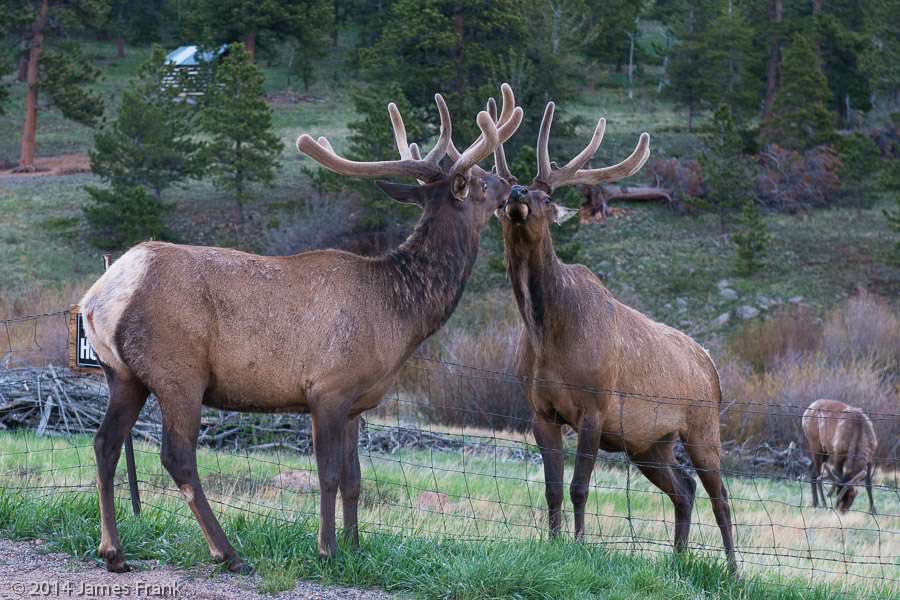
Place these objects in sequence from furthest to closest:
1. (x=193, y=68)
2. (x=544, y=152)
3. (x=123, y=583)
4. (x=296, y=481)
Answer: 1. (x=193, y=68)
2. (x=296, y=481)
3. (x=544, y=152)
4. (x=123, y=583)

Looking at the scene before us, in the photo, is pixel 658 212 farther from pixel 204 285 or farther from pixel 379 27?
pixel 204 285

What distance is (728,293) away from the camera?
34.7 meters

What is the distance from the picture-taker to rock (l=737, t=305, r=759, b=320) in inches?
1296

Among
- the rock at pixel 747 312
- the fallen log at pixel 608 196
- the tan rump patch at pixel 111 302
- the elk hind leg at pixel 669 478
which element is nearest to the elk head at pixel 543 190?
the elk hind leg at pixel 669 478

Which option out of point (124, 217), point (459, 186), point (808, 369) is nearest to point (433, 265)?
point (459, 186)

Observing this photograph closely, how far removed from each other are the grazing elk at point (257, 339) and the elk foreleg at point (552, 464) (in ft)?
4.38

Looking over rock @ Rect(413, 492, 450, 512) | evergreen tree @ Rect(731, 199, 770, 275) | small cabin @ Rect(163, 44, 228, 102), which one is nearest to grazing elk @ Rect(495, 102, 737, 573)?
rock @ Rect(413, 492, 450, 512)

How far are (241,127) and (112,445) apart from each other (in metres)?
30.7

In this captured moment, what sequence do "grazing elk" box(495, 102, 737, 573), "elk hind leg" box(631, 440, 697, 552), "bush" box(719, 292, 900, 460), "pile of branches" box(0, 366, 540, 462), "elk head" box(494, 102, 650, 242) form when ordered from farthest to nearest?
"bush" box(719, 292, 900, 460) → "pile of branches" box(0, 366, 540, 462) → "elk hind leg" box(631, 440, 697, 552) → "grazing elk" box(495, 102, 737, 573) → "elk head" box(494, 102, 650, 242)

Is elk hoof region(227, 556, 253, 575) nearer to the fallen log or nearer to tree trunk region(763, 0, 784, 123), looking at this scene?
the fallen log

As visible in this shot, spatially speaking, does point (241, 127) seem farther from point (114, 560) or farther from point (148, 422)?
point (114, 560)

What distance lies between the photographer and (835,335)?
2675 centimetres

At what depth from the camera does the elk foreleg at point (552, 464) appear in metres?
7.90

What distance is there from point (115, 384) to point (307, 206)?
100 ft
